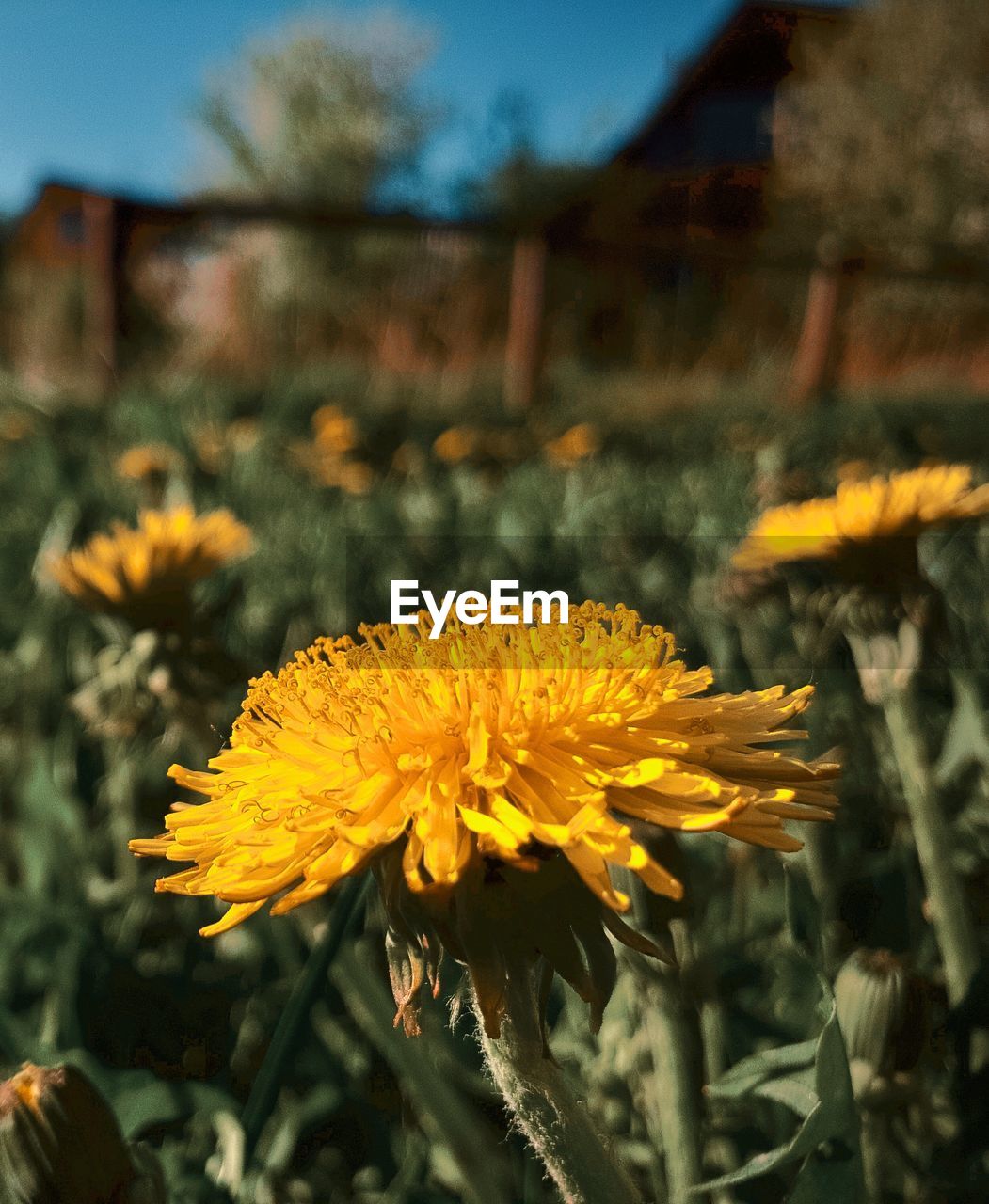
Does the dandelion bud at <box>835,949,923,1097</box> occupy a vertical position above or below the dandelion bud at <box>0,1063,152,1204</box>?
above

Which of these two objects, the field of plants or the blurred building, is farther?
the blurred building

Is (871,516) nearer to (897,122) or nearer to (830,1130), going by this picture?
(830,1130)

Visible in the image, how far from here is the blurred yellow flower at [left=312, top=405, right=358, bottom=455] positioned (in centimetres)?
347

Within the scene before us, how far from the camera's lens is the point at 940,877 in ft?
2.31

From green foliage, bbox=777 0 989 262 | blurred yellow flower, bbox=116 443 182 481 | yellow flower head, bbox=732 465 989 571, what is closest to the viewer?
yellow flower head, bbox=732 465 989 571

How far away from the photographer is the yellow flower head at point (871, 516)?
865 millimetres

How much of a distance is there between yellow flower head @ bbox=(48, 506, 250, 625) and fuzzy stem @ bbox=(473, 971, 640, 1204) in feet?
2.49

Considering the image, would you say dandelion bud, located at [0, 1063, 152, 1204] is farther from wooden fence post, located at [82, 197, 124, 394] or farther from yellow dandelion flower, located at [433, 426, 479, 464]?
wooden fence post, located at [82, 197, 124, 394]

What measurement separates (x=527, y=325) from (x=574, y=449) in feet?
4.45

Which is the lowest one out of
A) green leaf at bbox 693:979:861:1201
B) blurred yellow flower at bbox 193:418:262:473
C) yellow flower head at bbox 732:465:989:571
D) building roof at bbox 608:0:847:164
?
green leaf at bbox 693:979:861:1201

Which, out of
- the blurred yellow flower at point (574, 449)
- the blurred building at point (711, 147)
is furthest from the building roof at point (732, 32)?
the blurred yellow flower at point (574, 449)

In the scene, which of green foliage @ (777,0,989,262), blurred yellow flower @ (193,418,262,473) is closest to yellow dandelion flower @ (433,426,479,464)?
blurred yellow flower @ (193,418,262,473)

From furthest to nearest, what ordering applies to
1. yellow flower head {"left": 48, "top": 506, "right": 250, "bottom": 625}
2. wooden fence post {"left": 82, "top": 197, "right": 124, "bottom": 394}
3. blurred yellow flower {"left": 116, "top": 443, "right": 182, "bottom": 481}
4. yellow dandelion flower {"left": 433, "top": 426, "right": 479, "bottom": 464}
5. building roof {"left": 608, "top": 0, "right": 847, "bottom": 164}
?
wooden fence post {"left": 82, "top": 197, "right": 124, "bottom": 394}, building roof {"left": 608, "top": 0, "right": 847, "bottom": 164}, yellow dandelion flower {"left": 433, "top": 426, "right": 479, "bottom": 464}, blurred yellow flower {"left": 116, "top": 443, "right": 182, "bottom": 481}, yellow flower head {"left": 48, "top": 506, "right": 250, "bottom": 625}

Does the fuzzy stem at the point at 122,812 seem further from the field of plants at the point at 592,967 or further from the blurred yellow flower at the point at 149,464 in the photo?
the blurred yellow flower at the point at 149,464
